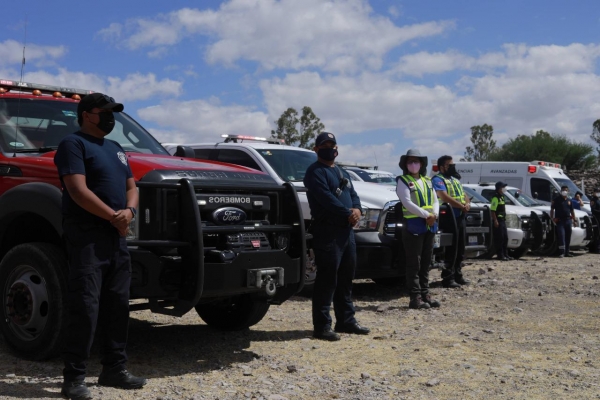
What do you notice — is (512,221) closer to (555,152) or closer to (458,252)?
(458,252)

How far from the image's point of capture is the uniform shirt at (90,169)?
181 inches

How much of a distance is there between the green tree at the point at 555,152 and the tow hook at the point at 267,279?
139 feet

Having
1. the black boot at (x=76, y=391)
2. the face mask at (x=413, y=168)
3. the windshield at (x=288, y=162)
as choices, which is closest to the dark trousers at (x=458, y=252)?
the face mask at (x=413, y=168)

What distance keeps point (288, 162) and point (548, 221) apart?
884cm

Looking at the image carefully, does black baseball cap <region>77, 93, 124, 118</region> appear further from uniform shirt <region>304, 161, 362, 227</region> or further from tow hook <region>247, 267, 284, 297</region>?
uniform shirt <region>304, 161, 362, 227</region>

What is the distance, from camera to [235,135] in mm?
11234

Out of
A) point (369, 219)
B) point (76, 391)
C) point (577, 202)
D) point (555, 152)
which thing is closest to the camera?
point (76, 391)

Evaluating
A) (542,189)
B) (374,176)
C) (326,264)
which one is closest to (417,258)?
(326,264)

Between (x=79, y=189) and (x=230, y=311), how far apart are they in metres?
2.74

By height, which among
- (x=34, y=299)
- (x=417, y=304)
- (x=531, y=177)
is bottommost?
(x=417, y=304)

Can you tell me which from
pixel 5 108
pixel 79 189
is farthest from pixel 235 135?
pixel 79 189

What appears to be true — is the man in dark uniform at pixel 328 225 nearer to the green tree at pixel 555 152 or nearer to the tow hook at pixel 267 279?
the tow hook at pixel 267 279

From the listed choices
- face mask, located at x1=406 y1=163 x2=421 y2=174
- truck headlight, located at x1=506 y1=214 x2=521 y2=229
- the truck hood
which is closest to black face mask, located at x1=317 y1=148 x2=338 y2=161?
the truck hood

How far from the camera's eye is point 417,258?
8578 millimetres
